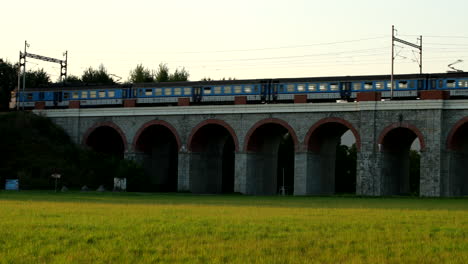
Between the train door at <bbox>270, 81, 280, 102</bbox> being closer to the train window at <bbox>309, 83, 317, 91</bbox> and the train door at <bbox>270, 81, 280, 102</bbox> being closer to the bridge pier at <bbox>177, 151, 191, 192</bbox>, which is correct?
the train window at <bbox>309, 83, 317, 91</bbox>

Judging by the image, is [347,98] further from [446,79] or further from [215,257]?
[215,257]

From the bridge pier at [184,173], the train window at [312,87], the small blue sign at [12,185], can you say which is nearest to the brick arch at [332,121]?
the train window at [312,87]

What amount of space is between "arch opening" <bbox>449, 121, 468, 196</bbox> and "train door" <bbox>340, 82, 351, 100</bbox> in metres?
9.45

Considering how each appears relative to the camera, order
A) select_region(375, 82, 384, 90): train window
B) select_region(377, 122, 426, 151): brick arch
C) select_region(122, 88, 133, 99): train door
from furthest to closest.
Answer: select_region(122, 88, 133, 99): train door → select_region(375, 82, 384, 90): train window → select_region(377, 122, 426, 151): brick arch

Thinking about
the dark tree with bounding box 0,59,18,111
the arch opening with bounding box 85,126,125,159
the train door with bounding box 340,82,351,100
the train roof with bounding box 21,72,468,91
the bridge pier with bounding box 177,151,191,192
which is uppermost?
the dark tree with bounding box 0,59,18,111

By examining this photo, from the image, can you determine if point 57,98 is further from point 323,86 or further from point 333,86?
point 333,86

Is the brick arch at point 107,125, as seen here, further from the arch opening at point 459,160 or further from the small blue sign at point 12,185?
the arch opening at point 459,160

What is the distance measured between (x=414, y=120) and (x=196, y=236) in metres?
43.6

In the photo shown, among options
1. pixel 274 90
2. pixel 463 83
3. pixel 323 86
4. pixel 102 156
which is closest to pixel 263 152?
pixel 274 90

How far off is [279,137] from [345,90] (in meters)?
8.78

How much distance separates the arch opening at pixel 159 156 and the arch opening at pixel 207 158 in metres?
4.21

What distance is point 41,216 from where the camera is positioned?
2384 centimetres

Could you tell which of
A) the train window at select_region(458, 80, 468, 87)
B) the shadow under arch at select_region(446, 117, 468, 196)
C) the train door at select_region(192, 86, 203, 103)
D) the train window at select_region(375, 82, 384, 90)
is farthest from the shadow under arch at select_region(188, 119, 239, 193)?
the train window at select_region(458, 80, 468, 87)

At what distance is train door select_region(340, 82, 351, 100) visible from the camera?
207ft
